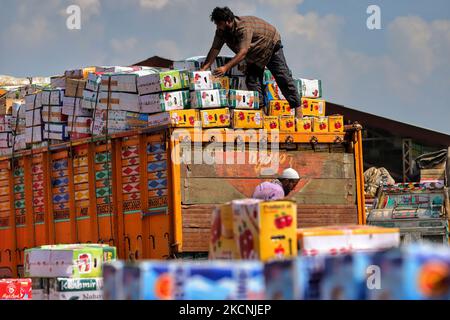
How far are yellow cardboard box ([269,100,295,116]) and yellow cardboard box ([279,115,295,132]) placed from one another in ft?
1.21

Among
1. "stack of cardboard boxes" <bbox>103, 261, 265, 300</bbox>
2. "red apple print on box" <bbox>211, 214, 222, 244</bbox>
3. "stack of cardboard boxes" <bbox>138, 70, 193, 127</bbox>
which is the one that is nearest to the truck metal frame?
"stack of cardboard boxes" <bbox>138, 70, 193, 127</bbox>

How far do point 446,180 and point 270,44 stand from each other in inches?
560

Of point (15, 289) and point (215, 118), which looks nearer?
point (15, 289)

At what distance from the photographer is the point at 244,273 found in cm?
465

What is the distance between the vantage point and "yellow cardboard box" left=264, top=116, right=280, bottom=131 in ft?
35.7

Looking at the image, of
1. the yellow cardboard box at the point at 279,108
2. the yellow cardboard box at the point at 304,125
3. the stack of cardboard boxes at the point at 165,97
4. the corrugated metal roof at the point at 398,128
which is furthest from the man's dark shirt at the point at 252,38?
the corrugated metal roof at the point at 398,128

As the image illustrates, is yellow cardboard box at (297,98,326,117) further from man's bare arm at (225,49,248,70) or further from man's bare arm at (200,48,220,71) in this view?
man's bare arm at (200,48,220,71)

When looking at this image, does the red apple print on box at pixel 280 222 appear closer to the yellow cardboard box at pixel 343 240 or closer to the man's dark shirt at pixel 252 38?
the yellow cardboard box at pixel 343 240

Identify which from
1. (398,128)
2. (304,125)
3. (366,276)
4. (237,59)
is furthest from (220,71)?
(398,128)

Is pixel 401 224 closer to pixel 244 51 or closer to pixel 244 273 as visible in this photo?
pixel 244 51

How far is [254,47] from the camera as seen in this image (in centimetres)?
1155

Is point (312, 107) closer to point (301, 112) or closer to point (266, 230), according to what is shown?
point (301, 112)

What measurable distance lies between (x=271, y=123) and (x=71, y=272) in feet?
11.6

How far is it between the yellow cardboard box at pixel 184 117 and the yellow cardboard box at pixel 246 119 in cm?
46
